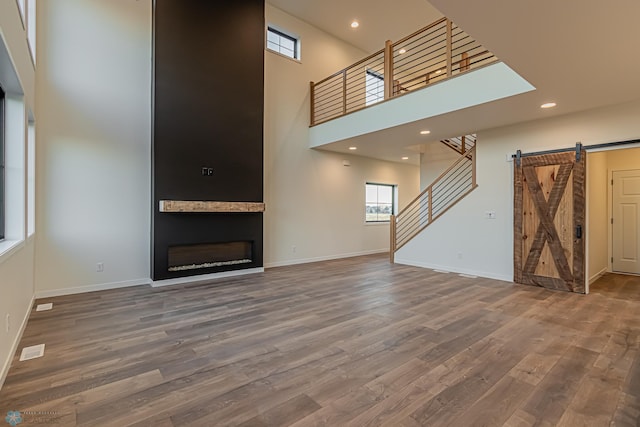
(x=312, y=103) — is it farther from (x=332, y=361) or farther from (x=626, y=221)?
(x=626, y=221)

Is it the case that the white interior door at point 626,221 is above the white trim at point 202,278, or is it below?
above

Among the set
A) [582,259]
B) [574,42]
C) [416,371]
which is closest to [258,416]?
[416,371]

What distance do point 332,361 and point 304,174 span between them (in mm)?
5069

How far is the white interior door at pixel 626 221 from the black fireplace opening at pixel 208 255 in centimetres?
707

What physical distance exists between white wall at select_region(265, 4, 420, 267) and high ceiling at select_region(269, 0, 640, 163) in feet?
5.57

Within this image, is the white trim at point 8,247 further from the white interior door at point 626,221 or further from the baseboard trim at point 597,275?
the white interior door at point 626,221

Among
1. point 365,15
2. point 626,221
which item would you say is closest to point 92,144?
point 365,15

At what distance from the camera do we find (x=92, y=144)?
176 inches

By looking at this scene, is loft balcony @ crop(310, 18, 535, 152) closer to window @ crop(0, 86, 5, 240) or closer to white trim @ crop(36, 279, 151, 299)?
white trim @ crop(36, 279, 151, 299)

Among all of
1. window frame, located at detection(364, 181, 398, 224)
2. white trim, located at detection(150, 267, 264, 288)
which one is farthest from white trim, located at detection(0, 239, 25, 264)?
Answer: window frame, located at detection(364, 181, 398, 224)

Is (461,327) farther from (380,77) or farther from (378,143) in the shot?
(380,77)

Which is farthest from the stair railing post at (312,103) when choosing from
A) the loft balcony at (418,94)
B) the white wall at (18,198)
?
the white wall at (18,198)

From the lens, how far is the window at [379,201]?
8.54 meters

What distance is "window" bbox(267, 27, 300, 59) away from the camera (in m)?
6.68
